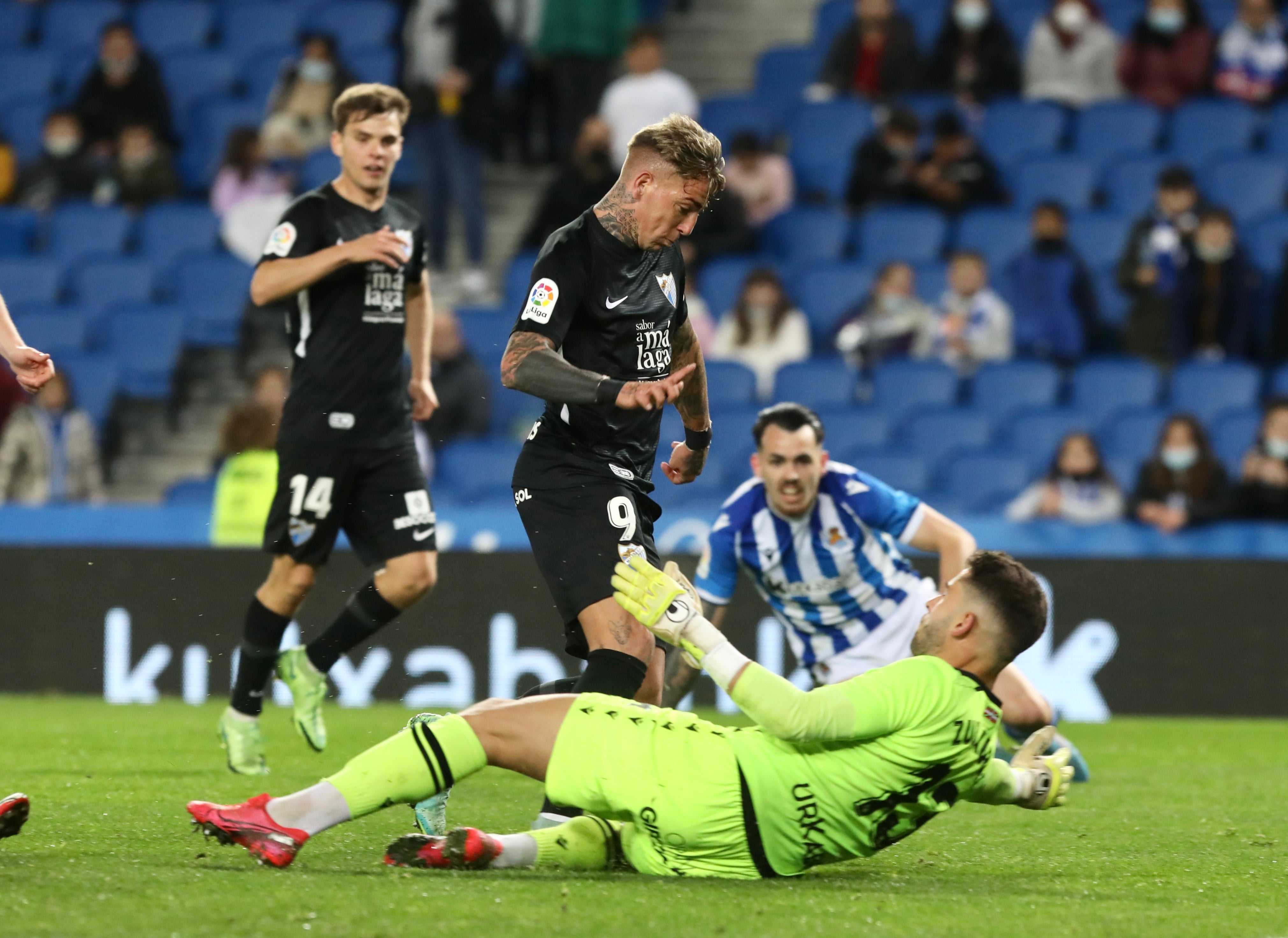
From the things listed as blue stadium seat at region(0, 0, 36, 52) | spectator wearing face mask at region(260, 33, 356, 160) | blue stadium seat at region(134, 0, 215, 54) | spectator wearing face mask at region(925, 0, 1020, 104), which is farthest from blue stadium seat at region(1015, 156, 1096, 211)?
blue stadium seat at region(0, 0, 36, 52)

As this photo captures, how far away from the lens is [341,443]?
22.6 feet

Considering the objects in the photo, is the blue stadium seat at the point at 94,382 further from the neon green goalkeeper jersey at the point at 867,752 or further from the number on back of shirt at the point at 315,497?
the neon green goalkeeper jersey at the point at 867,752

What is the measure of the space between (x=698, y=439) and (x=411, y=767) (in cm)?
177

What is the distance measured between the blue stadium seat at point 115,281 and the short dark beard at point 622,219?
8961 millimetres

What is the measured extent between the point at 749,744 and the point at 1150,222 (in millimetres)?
8789

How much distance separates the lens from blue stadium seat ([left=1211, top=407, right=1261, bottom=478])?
11.4 metres

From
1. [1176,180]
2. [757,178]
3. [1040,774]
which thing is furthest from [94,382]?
[1040,774]

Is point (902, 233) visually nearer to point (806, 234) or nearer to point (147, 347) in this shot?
point (806, 234)

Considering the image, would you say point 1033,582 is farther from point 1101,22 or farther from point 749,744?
point 1101,22

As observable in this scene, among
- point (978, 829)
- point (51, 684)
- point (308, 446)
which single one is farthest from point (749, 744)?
point (51, 684)

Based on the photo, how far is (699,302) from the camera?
12688 mm

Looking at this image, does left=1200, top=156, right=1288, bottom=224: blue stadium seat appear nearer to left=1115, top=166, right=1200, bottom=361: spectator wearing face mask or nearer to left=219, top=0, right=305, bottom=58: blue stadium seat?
left=1115, top=166, right=1200, bottom=361: spectator wearing face mask

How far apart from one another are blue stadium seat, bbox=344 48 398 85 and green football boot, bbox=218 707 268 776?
27.3ft

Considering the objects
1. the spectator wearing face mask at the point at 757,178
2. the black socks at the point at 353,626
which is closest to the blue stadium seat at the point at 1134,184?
the spectator wearing face mask at the point at 757,178
